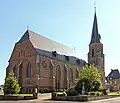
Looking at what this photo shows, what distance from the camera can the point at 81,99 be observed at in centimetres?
2720

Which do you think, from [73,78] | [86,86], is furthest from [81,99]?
[73,78]

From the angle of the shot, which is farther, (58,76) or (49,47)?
(58,76)

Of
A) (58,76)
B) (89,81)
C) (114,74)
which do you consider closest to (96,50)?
(114,74)

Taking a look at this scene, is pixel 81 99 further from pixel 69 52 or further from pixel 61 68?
pixel 69 52

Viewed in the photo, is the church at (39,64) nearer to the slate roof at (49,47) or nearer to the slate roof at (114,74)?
the slate roof at (49,47)

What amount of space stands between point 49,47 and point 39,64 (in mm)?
7668

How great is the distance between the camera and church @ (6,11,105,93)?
5138 centimetres

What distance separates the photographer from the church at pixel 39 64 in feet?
169

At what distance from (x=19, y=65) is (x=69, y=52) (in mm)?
19315

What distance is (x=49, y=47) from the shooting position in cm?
5728

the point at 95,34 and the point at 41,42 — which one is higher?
the point at 95,34

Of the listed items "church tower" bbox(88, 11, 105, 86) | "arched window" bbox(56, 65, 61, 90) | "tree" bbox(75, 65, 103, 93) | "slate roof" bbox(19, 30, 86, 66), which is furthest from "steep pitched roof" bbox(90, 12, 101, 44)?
"tree" bbox(75, 65, 103, 93)

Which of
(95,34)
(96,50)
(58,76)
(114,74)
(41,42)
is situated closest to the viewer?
(41,42)

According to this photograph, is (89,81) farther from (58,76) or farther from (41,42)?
(41,42)
